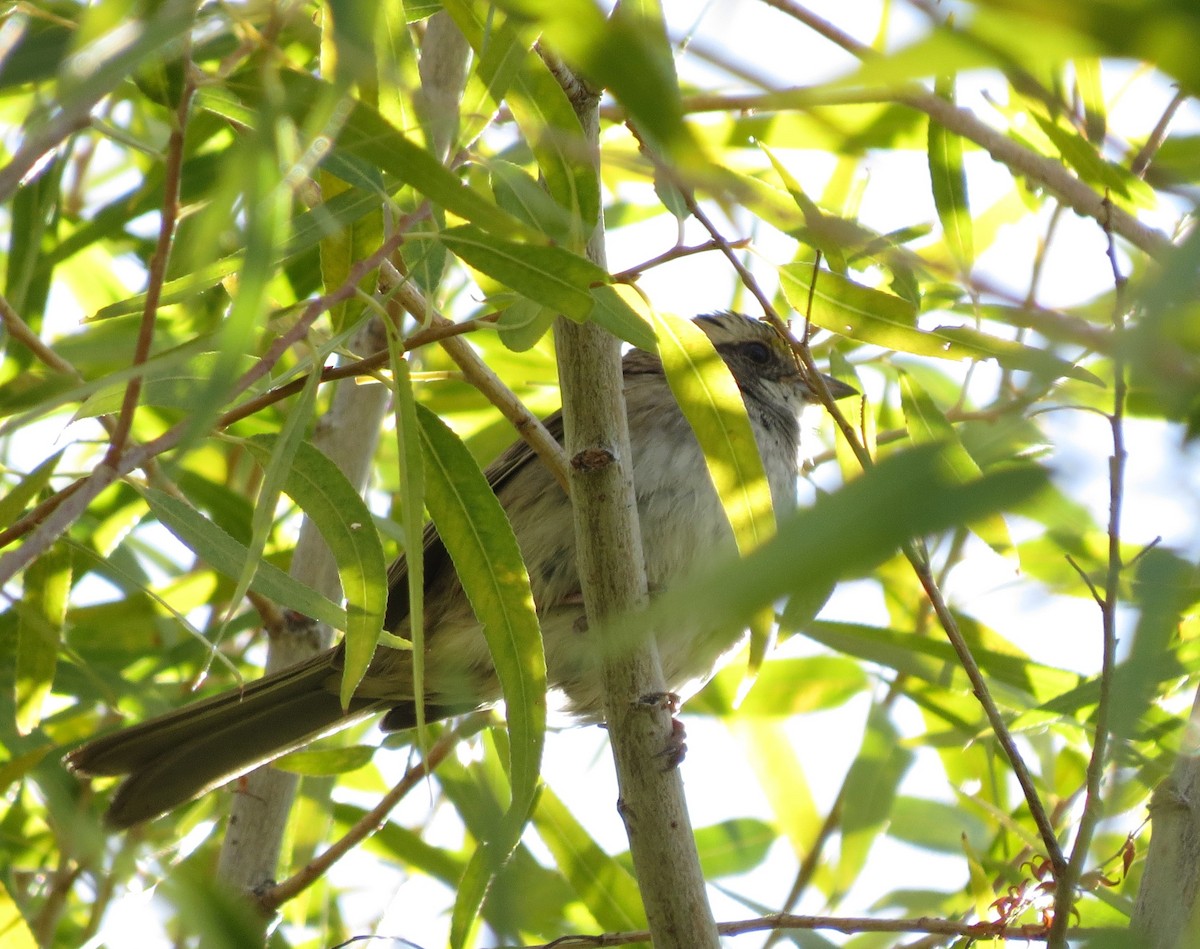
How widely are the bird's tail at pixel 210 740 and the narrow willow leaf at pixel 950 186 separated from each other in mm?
1802

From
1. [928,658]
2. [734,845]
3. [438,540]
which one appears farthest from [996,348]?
[734,845]

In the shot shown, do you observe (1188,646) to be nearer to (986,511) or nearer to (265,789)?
(986,511)

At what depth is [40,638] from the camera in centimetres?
304

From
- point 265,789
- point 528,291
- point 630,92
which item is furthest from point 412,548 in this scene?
point 265,789

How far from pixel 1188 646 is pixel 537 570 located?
1.70 meters

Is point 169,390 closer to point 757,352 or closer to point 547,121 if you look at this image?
point 547,121

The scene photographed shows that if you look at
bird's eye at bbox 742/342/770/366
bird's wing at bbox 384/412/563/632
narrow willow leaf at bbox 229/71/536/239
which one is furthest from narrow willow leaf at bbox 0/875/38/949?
bird's eye at bbox 742/342/770/366

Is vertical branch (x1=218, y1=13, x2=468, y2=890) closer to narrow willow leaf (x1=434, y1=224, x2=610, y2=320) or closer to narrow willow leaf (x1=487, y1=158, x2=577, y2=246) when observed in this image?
narrow willow leaf (x1=487, y1=158, x2=577, y2=246)

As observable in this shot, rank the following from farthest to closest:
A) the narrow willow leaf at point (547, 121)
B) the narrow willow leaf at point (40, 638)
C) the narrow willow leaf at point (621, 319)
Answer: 1. the narrow willow leaf at point (40, 638)
2. the narrow willow leaf at point (621, 319)
3. the narrow willow leaf at point (547, 121)

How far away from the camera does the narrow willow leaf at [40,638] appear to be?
3041 mm

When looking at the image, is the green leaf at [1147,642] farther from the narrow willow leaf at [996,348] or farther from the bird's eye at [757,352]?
the bird's eye at [757,352]

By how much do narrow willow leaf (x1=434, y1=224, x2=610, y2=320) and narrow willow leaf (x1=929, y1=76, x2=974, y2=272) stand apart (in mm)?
1331

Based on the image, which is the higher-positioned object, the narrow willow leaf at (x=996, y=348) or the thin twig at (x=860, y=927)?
the narrow willow leaf at (x=996, y=348)

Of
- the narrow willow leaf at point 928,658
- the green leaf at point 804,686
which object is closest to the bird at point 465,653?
the green leaf at point 804,686
